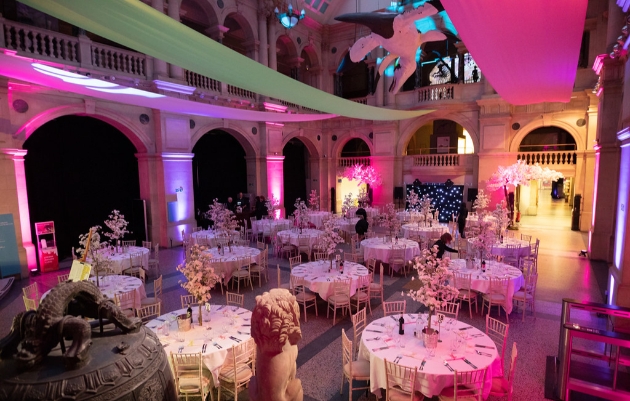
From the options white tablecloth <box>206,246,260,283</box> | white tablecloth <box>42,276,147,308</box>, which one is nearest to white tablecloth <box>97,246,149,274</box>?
white tablecloth <box>42,276,147,308</box>

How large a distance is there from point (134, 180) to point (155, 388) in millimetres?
12612

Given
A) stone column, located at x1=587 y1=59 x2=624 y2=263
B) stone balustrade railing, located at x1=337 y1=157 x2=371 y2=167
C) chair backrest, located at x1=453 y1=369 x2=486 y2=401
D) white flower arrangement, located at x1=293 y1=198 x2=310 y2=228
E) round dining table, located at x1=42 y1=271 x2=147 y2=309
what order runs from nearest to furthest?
chair backrest, located at x1=453 y1=369 x2=486 y2=401, round dining table, located at x1=42 y1=271 x2=147 y2=309, stone column, located at x1=587 y1=59 x2=624 y2=263, white flower arrangement, located at x1=293 y1=198 x2=310 y2=228, stone balustrade railing, located at x1=337 y1=157 x2=371 y2=167

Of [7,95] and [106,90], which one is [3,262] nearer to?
[7,95]

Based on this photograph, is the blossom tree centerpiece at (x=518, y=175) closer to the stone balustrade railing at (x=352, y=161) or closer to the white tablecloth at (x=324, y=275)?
the stone balustrade railing at (x=352, y=161)

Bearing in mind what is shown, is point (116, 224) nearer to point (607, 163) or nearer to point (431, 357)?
point (431, 357)

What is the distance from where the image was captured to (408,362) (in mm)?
3771

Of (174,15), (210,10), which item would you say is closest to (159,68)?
(174,15)

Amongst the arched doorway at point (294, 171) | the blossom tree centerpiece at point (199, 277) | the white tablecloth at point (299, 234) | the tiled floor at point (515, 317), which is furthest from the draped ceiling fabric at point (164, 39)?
the arched doorway at point (294, 171)

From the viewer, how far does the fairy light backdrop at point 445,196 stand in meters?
16.0

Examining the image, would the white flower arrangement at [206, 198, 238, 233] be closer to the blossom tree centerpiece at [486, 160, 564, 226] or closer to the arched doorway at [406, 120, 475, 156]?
the blossom tree centerpiece at [486, 160, 564, 226]

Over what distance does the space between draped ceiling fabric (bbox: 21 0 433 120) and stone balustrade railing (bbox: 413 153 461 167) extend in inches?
504

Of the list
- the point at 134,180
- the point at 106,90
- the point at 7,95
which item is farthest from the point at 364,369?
the point at 134,180

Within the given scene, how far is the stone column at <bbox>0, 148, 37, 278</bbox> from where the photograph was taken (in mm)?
8367

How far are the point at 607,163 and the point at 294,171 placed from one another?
47.1 ft
